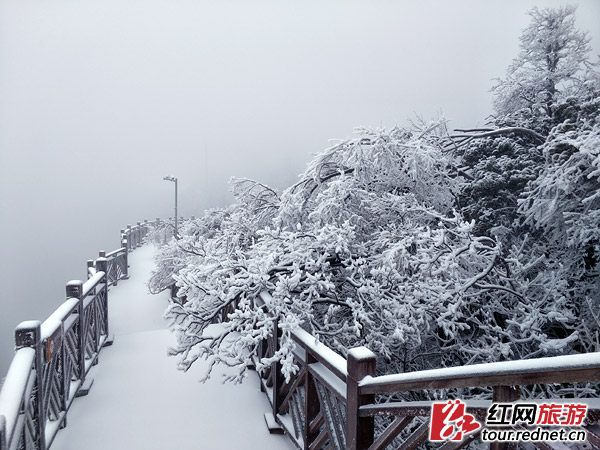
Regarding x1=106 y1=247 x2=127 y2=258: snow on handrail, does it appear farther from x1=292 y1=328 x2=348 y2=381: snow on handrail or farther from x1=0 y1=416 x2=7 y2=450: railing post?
x1=0 y1=416 x2=7 y2=450: railing post

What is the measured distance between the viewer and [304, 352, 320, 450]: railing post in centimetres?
351

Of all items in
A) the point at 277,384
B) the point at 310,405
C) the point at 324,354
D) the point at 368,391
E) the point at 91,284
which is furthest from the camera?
the point at 91,284

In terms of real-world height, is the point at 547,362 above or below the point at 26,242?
above

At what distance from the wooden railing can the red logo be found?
0.04 metres

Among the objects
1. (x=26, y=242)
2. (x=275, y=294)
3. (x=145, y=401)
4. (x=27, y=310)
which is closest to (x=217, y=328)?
(x=145, y=401)

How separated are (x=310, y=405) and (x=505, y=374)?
2.29 m

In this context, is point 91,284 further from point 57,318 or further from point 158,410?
point 158,410

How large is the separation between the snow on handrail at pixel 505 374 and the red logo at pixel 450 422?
12 centimetres

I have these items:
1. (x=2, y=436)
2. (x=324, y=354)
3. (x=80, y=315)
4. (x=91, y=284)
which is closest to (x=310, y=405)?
(x=324, y=354)

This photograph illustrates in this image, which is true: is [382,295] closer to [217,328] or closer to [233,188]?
[217,328]

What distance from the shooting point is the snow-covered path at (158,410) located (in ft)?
13.4

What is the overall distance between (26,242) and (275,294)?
158 meters

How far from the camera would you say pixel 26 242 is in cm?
12862

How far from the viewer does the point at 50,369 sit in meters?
3.84
